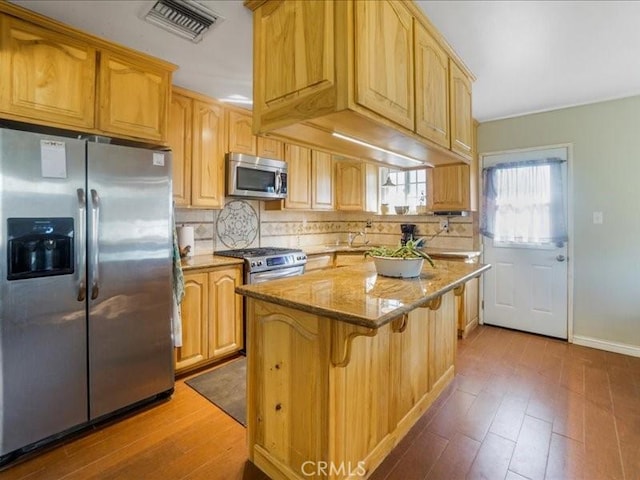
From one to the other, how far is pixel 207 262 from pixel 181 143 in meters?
1.04

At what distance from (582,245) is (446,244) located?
1.34m

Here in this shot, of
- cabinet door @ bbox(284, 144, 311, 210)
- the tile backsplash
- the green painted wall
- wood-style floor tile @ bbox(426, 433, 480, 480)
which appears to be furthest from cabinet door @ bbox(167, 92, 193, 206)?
the green painted wall

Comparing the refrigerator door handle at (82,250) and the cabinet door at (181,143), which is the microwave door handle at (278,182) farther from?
the refrigerator door handle at (82,250)

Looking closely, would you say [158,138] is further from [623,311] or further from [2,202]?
[623,311]

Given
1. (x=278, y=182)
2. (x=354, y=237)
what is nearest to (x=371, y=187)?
(x=354, y=237)

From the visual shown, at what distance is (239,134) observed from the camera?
3.29 m

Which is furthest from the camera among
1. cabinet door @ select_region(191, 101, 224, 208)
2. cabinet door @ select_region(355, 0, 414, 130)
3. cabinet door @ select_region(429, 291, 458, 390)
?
cabinet door @ select_region(191, 101, 224, 208)

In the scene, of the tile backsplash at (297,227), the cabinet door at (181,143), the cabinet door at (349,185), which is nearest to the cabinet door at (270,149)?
the tile backsplash at (297,227)

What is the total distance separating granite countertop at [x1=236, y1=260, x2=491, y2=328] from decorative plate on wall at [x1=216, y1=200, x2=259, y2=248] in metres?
1.68

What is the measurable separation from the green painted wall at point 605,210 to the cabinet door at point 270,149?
2821mm

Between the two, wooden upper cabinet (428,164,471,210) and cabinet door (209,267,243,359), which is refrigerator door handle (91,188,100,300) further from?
wooden upper cabinet (428,164,471,210)

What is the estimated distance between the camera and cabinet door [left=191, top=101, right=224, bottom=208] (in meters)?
2.95

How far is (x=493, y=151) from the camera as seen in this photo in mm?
3859

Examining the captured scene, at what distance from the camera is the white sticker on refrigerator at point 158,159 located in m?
2.21
